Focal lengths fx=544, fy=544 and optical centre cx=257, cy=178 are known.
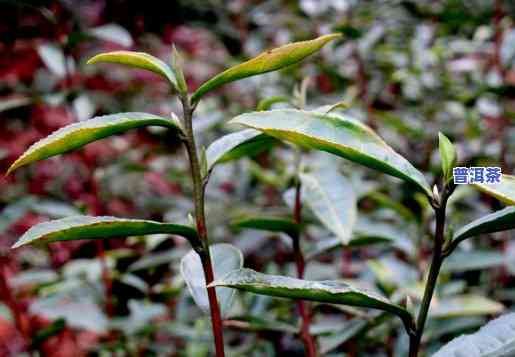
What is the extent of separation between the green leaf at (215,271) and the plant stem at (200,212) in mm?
40

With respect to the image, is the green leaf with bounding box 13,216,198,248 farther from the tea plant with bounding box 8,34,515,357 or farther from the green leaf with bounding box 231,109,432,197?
the green leaf with bounding box 231,109,432,197

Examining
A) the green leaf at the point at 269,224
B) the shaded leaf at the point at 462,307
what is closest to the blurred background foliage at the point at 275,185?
the shaded leaf at the point at 462,307

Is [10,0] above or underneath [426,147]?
above

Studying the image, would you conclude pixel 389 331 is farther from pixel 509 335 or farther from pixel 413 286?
pixel 509 335

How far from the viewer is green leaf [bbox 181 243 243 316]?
1.91ft

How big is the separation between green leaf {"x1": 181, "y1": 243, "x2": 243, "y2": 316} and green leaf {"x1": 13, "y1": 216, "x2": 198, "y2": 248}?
0.36ft

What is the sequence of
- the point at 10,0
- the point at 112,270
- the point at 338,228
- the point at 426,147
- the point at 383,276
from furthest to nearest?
the point at 426,147 < the point at 112,270 < the point at 10,0 < the point at 383,276 < the point at 338,228

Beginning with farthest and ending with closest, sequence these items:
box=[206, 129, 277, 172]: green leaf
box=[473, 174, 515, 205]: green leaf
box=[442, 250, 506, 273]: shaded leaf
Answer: box=[442, 250, 506, 273]: shaded leaf, box=[206, 129, 277, 172]: green leaf, box=[473, 174, 515, 205]: green leaf

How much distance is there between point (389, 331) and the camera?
109 centimetres

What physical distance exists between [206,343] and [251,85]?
0.88m

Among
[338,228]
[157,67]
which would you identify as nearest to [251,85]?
[338,228]

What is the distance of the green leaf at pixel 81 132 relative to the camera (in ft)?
1.57

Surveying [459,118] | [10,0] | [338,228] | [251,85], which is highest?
[10,0]

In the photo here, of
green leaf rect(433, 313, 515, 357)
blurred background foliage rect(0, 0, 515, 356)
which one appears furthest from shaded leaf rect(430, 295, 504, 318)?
green leaf rect(433, 313, 515, 357)
